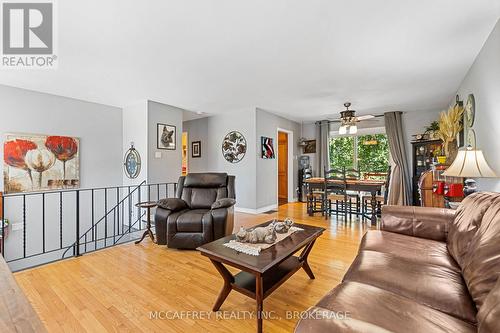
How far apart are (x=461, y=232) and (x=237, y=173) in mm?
4300

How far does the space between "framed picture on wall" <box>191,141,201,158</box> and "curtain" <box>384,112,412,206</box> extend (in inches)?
187

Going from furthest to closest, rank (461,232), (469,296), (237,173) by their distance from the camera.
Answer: (237,173)
(461,232)
(469,296)

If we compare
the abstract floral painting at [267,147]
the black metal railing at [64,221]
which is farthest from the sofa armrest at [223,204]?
the abstract floral painting at [267,147]

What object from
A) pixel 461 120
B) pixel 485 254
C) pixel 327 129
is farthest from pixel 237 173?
pixel 485 254

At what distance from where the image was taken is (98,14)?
6.34ft

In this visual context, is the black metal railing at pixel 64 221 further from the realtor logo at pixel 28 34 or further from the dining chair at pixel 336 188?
the dining chair at pixel 336 188

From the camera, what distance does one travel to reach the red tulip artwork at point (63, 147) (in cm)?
405

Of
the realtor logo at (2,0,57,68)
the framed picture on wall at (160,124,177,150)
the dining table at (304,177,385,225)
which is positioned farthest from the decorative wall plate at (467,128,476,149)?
the framed picture on wall at (160,124,177,150)

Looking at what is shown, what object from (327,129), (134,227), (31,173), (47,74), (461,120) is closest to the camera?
(47,74)

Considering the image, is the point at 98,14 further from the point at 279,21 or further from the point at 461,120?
the point at 461,120

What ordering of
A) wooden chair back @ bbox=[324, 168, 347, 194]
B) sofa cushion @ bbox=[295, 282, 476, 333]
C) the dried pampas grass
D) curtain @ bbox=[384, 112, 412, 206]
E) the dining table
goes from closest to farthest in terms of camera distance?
sofa cushion @ bbox=[295, 282, 476, 333], the dried pampas grass, the dining table, wooden chair back @ bbox=[324, 168, 347, 194], curtain @ bbox=[384, 112, 412, 206]

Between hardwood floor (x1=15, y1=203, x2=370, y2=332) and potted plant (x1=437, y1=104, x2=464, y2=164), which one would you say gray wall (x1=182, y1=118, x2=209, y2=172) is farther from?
potted plant (x1=437, y1=104, x2=464, y2=164)

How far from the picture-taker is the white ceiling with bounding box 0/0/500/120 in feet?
6.26

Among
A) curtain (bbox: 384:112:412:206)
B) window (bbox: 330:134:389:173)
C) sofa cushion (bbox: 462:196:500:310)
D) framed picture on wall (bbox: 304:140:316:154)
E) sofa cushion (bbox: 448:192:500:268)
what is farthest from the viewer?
framed picture on wall (bbox: 304:140:316:154)
